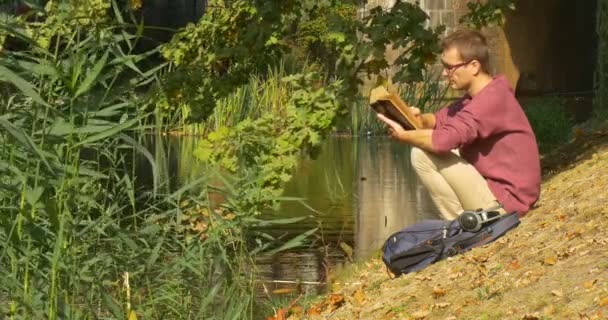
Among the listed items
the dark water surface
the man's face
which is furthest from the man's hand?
the dark water surface

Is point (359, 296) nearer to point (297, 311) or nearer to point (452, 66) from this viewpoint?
point (297, 311)

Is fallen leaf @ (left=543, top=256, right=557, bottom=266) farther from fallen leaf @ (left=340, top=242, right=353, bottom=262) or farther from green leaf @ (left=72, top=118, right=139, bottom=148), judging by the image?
fallen leaf @ (left=340, top=242, right=353, bottom=262)

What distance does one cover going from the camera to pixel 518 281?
6.56 metres

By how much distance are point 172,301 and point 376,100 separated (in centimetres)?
142

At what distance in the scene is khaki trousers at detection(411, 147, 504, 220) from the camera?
7684 millimetres

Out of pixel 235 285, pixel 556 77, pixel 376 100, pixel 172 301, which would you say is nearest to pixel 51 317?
pixel 172 301

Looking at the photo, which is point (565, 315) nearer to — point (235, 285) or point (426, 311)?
point (426, 311)

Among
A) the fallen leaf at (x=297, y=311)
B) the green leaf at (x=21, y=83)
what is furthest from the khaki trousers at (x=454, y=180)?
the green leaf at (x=21, y=83)

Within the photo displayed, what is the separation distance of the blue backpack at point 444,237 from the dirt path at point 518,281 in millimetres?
66

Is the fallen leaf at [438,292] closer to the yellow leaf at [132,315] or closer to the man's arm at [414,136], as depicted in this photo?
the man's arm at [414,136]

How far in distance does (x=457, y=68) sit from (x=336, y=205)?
5.12 m

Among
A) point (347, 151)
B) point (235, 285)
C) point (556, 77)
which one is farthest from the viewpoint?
point (556, 77)

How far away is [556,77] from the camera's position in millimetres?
24484

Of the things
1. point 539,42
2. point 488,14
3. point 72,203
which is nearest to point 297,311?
point 72,203
